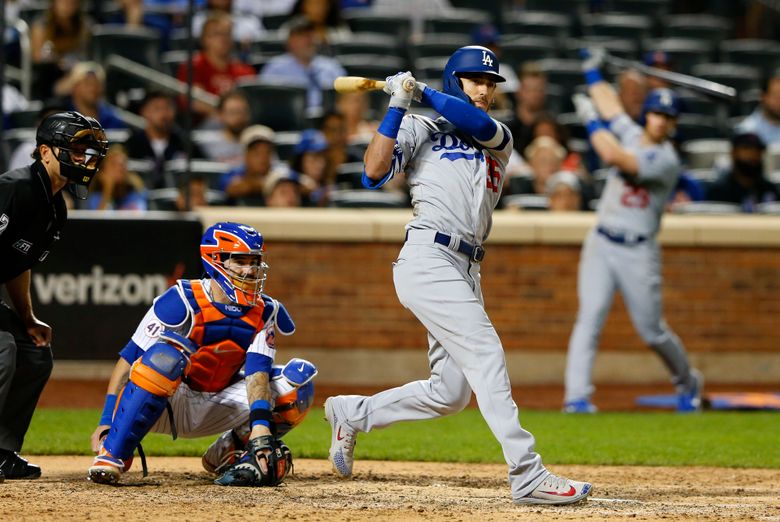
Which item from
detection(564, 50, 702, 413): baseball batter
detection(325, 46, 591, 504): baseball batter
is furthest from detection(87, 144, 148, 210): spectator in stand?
detection(325, 46, 591, 504): baseball batter

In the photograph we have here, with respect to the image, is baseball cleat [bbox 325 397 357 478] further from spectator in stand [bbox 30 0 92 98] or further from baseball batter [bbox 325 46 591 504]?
spectator in stand [bbox 30 0 92 98]

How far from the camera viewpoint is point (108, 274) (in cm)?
977

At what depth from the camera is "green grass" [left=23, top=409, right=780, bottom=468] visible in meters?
7.16

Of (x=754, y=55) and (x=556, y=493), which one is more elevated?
(x=754, y=55)

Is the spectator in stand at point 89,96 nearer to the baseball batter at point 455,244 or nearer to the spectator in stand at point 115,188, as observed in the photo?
the spectator in stand at point 115,188

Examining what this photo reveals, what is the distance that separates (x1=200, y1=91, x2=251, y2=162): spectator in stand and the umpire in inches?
231

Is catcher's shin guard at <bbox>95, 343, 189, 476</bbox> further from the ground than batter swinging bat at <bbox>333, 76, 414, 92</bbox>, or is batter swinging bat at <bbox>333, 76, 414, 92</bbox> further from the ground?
batter swinging bat at <bbox>333, 76, 414, 92</bbox>

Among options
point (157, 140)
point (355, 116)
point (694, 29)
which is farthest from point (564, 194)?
point (694, 29)

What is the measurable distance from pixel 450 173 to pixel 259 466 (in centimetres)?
147

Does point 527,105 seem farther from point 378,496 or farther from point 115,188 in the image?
point 378,496

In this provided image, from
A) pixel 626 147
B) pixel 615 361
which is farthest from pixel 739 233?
pixel 626 147

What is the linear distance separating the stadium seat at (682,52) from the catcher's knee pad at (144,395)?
10.2 meters

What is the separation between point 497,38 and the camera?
14.3 meters

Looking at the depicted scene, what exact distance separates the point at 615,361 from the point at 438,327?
18.9ft
